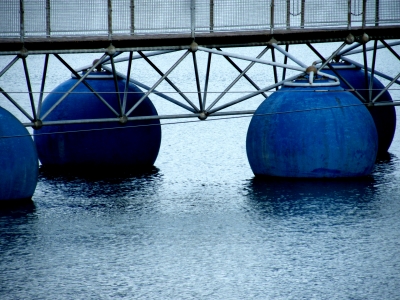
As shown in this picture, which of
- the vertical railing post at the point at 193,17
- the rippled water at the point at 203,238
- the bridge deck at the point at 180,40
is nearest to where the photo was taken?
the rippled water at the point at 203,238

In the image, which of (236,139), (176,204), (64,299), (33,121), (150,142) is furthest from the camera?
(236,139)

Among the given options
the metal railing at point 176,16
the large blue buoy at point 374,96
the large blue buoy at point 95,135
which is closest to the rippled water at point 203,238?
the large blue buoy at point 95,135

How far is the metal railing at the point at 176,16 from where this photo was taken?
22891mm

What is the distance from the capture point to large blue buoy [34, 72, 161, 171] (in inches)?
1028

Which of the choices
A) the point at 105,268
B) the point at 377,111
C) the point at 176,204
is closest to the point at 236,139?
the point at 377,111

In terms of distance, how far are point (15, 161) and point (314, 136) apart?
7144 mm

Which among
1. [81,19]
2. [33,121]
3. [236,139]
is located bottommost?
[236,139]

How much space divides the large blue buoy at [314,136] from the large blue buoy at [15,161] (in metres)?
5.90

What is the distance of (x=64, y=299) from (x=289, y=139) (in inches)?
404

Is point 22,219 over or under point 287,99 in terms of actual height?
under

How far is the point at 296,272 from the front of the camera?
50.8ft

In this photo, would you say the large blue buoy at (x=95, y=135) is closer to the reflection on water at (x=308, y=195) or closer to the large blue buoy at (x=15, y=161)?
the reflection on water at (x=308, y=195)

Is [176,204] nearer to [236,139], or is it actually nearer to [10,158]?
[10,158]

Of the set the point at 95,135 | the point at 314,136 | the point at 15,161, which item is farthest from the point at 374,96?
the point at 15,161
